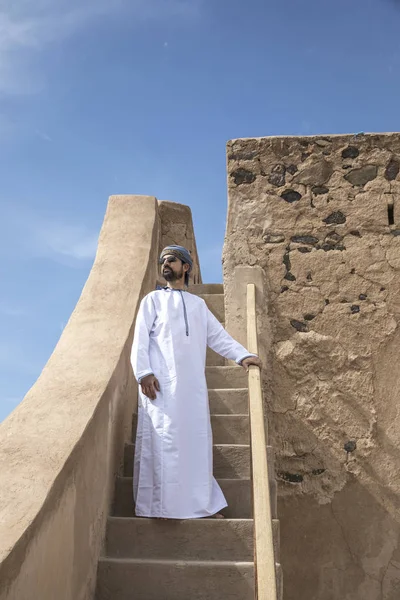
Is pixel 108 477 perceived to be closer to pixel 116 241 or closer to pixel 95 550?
pixel 95 550

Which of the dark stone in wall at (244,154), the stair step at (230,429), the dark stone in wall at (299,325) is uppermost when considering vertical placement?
the dark stone in wall at (244,154)

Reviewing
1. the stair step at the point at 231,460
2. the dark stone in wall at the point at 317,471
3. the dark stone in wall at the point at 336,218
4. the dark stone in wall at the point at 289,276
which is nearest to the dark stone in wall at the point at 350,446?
the dark stone in wall at the point at 317,471

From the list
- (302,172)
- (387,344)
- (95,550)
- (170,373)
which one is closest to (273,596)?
(95,550)

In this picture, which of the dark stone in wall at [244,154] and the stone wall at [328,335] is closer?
the stone wall at [328,335]

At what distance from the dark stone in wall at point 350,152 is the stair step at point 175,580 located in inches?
117

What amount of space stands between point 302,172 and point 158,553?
283cm

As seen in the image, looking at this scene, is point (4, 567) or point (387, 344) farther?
point (387, 344)

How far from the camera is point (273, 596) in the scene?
206cm

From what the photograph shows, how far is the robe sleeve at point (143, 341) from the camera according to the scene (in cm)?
329

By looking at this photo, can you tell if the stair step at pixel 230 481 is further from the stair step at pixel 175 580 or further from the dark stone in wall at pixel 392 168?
the dark stone in wall at pixel 392 168

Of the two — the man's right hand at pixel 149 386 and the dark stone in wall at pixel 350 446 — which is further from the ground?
the man's right hand at pixel 149 386

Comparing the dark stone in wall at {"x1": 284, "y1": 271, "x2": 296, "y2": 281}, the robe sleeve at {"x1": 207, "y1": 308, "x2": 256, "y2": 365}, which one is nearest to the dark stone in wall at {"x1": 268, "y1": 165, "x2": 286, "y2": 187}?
the dark stone in wall at {"x1": 284, "y1": 271, "x2": 296, "y2": 281}

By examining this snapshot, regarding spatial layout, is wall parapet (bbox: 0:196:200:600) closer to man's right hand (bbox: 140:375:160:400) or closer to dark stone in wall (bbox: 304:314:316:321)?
man's right hand (bbox: 140:375:160:400)

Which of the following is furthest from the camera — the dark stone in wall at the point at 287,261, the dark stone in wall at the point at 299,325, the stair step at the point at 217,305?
the stair step at the point at 217,305
